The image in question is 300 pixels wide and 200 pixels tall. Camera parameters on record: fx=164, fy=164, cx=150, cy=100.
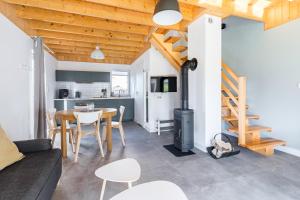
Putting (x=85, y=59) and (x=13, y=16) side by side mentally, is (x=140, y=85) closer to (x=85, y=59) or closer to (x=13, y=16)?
(x=85, y=59)

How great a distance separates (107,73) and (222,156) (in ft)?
16.1

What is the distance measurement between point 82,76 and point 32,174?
195 inches

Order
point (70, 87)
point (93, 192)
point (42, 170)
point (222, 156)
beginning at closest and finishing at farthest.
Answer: point (42, 170) < point (93, 192) < point (222, 156) < point (70, 87)

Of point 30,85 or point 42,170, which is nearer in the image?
point 42,170

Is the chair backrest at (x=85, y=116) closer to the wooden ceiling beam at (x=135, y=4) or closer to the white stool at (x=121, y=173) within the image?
the white stool at (x=121, y=173)

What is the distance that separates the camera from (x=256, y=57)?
11.8 feet

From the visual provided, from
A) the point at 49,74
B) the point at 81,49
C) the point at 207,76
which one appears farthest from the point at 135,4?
the point at 49,74

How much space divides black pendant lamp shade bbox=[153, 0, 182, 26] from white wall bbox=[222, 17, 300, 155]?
239 cm

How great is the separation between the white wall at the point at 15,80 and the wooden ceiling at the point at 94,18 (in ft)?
0.92

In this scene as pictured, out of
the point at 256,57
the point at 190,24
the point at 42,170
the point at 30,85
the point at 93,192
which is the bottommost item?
the point at 93,192

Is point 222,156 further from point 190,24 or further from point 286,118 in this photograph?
point 190,24

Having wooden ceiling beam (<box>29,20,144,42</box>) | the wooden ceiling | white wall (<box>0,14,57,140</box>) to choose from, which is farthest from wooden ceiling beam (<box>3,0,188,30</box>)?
wooden ceiling beam (<box>29,20,144,42</box>)

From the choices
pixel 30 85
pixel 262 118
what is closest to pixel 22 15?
pixel 30 85

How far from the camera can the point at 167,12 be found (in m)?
2.00
